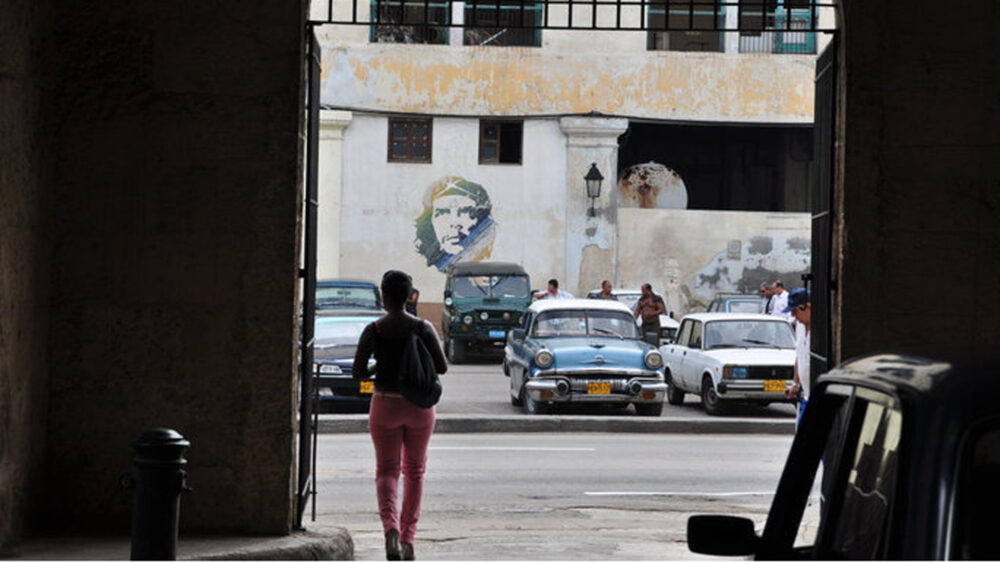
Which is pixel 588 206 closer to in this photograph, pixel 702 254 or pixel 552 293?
pixel 702 254

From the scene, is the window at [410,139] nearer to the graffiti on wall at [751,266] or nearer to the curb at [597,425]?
the graffiti on wall at [751,266]

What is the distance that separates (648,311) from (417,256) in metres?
10.1

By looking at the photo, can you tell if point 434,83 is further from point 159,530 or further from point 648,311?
point 159,530

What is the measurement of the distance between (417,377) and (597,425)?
11.1 m

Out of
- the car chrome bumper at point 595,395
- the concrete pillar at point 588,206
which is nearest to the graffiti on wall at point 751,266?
the concrete pillar at point 588,206

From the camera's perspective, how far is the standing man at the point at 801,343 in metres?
12.5

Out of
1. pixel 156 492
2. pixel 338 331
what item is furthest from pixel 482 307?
pixel 156 492

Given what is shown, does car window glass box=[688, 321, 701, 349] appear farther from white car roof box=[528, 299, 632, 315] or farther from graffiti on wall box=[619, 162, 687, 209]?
graffiti on wall box=[619, 162, 687, 209]

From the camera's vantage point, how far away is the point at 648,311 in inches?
1155

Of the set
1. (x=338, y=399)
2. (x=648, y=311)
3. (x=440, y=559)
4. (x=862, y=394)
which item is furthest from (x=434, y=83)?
(x=862, y=394)

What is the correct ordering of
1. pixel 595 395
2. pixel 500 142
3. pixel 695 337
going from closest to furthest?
pixel 595 395 → pixel 695 337 → pixel 500 142

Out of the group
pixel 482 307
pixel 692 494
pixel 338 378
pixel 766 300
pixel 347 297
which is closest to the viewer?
pixel 692 494

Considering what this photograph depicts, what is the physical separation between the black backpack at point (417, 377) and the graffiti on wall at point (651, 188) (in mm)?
31721

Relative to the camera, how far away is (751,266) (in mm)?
39062
